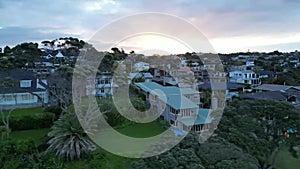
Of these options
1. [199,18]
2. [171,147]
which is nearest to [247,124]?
[171,147]

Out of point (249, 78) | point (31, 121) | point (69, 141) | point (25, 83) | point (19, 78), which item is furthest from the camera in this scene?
point (249, 78)

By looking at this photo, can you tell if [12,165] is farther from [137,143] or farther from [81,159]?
[137,143]

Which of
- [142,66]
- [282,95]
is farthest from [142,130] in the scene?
[142,66]

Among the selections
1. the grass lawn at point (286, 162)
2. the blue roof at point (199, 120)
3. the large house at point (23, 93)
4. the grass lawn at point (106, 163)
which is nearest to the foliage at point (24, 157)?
the grass lawn at point (106, 163)

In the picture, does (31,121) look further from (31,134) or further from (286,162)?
(286,162)

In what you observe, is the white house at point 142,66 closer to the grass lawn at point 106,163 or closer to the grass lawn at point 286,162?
the grass lawn at point 286,162

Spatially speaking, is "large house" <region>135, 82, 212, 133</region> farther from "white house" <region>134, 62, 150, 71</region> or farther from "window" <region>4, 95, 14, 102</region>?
"white house" <region>134, 62, 150, 71</region>

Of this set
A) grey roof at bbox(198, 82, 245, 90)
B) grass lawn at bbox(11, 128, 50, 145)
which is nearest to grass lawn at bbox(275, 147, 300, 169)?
grass lawn at bbox(11, 128, 50, 145)
